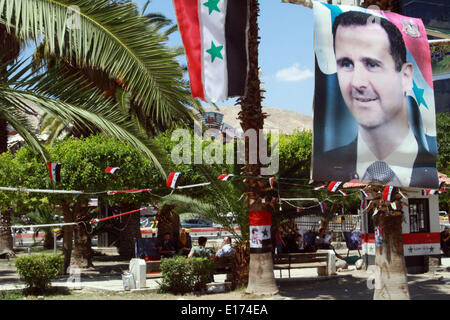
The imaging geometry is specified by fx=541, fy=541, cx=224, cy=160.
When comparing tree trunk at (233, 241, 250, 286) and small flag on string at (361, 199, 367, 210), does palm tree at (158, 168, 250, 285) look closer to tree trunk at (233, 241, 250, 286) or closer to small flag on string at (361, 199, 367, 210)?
tree trunk at (233, 241, 250, 286)

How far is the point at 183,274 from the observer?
12.4m

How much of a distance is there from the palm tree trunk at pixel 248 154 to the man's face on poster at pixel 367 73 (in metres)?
3.16

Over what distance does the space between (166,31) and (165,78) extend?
1997cm

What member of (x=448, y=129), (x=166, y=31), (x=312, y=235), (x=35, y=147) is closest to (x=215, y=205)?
(x=312, y=235)

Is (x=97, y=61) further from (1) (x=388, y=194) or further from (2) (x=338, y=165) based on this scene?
(1) (x=388, y=194)

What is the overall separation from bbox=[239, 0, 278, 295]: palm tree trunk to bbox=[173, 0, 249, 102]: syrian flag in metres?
2.22

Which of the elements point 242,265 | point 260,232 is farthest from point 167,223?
point 260,232

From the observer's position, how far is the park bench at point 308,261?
14.5m

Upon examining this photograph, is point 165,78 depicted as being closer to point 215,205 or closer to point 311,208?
point 215,205

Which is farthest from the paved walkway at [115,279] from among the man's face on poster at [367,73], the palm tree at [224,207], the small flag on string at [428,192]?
the man's face on poster at [367,73]

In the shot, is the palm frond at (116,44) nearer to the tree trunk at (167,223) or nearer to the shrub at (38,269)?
the shrub at (38,269)

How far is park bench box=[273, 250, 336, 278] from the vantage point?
1450 cm

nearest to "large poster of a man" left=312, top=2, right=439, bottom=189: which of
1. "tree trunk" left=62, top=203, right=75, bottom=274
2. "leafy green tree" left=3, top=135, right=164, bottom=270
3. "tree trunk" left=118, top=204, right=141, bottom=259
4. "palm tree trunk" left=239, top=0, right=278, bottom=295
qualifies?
"palm tree trunk" left=239, top=0, right=278, bottom=295
